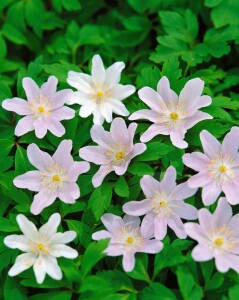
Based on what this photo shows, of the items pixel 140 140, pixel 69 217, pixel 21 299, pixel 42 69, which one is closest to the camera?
pixel 21 299

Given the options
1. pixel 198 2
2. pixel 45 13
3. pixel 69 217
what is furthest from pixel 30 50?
pixel 69 217

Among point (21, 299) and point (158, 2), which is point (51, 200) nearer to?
point (21, 299)

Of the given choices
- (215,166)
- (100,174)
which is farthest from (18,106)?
(215,166)

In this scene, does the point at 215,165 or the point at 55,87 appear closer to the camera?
the point at 215,165

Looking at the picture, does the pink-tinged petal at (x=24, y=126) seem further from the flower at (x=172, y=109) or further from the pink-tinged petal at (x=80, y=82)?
A: the flower at (x=172, y=109)

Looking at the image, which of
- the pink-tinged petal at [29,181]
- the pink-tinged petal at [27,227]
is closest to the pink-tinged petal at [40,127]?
the pink-tinged petal at [29,181]

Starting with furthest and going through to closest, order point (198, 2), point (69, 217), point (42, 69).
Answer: point (198, 2)
point (42, 69)
point (69, 217)
